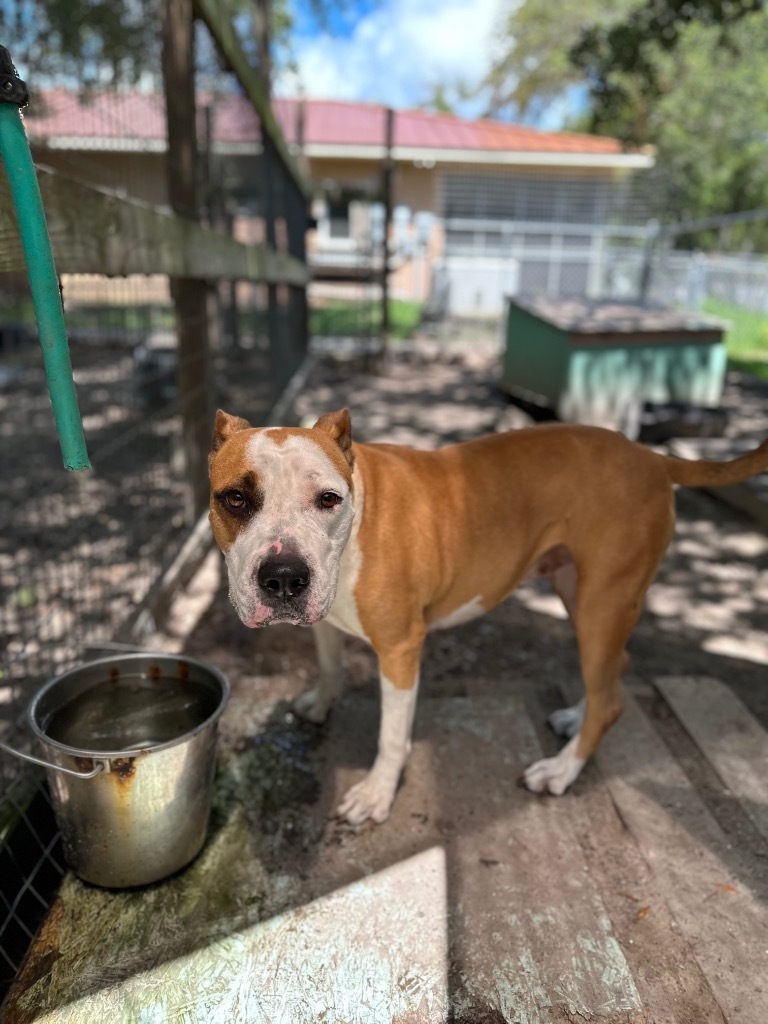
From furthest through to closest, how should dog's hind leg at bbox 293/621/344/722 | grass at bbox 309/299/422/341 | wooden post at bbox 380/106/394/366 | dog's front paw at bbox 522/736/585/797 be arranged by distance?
grass at bbox 309/299/422/341, wooden post at bbox 380/106/394/366, dog's hind leg at bbox 293/621/344/722, dog's front paw at bbox 522/736/585/797

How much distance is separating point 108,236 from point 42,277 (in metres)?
0.97

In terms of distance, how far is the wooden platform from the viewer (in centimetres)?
196

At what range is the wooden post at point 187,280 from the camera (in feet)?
11.6

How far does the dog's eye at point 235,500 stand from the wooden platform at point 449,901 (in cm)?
115

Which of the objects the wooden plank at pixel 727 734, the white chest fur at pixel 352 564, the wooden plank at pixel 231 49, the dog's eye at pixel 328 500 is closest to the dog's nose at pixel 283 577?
the dog's eye at pixel 328 500

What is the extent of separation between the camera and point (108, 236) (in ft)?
8.00

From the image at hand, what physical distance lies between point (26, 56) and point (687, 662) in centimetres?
396

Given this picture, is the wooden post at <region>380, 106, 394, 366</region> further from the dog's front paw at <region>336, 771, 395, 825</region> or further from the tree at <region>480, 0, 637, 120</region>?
the tree at <region>480, 0, 637, 120</region>

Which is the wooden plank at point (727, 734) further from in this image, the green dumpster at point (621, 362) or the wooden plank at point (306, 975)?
the green dumpster at point (621, 362)

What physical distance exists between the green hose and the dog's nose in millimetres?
479

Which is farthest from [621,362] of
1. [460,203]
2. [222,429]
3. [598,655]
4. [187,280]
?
[460,203]

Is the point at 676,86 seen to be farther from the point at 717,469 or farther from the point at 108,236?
the point at 108,236

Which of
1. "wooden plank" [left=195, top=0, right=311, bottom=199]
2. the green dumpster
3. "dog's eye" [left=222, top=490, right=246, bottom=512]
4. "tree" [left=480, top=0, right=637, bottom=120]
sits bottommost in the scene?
the green dumpster

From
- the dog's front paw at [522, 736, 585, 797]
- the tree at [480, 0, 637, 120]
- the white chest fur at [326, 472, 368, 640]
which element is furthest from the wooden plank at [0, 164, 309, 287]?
the tree at [480, 0, 637, 120]
